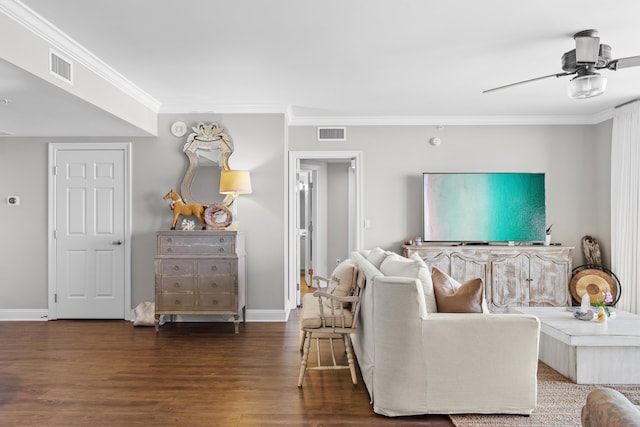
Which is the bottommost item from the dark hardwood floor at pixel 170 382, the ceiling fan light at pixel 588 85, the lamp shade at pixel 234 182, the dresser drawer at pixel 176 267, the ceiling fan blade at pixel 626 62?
the dark hardwood floor at pixel 170 382

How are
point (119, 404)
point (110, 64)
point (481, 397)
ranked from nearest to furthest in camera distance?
point (481, 397), point (119, 404), point (110, 64)

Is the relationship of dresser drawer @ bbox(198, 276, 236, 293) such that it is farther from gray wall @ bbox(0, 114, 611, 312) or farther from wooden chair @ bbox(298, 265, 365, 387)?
wooden chair @ bbox(298, 265, 365, 387)

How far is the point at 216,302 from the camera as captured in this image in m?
4.68

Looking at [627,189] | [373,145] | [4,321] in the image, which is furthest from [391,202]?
[4,321]

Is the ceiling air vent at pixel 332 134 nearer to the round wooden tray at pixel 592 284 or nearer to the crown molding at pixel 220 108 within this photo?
the crown molding at pixel 220 108

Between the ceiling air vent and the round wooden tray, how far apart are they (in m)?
3.32

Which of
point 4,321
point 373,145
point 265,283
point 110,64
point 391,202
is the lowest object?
point 4,321

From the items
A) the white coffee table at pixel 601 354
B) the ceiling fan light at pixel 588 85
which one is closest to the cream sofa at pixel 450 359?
the white coffee table at pixel 601 354

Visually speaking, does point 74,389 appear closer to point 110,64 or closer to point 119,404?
point 119,404

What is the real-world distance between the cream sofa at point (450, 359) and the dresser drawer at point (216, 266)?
234cm

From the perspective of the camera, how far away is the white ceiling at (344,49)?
2.86 meters

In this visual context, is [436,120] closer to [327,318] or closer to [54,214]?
[327,318]

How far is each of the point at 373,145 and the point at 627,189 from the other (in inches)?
117

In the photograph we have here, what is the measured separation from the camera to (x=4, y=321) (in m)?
5.29
